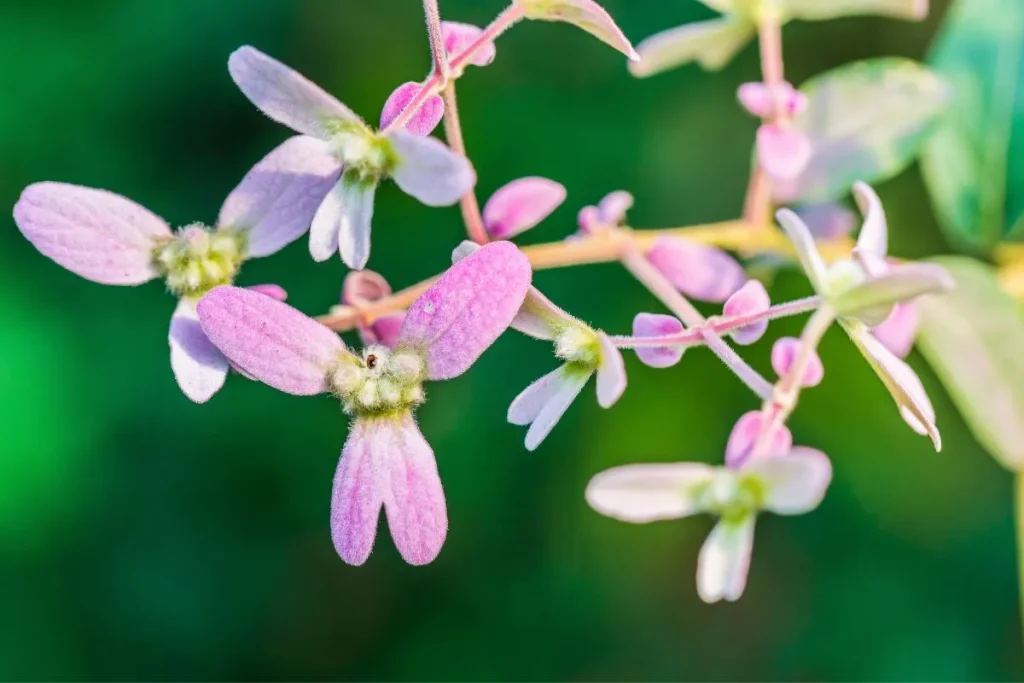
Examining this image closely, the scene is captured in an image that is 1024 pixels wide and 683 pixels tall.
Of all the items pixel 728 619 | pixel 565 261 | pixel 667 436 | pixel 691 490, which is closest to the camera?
pixel 691 490

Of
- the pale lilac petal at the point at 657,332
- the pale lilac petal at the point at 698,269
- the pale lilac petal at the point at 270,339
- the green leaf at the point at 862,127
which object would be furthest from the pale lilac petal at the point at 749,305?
the green leaf at the point at 862,127

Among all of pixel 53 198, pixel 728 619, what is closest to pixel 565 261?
pixel 53 198

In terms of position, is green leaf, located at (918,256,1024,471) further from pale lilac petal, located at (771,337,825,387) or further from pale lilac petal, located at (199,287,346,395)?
pale lilac petal, located at (199,287,346,395)

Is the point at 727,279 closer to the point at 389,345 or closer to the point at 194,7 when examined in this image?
the point at 389,345

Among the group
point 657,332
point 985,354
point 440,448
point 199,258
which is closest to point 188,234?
point 199,258

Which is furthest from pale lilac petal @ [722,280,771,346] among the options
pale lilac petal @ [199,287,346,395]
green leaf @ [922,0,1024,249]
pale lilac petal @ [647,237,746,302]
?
green leaf @ [922,0,1024,249]

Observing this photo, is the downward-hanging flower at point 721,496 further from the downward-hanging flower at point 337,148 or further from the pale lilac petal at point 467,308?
the downward-hanging flower at point 337,148

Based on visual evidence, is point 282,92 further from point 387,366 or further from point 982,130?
point 982,130
